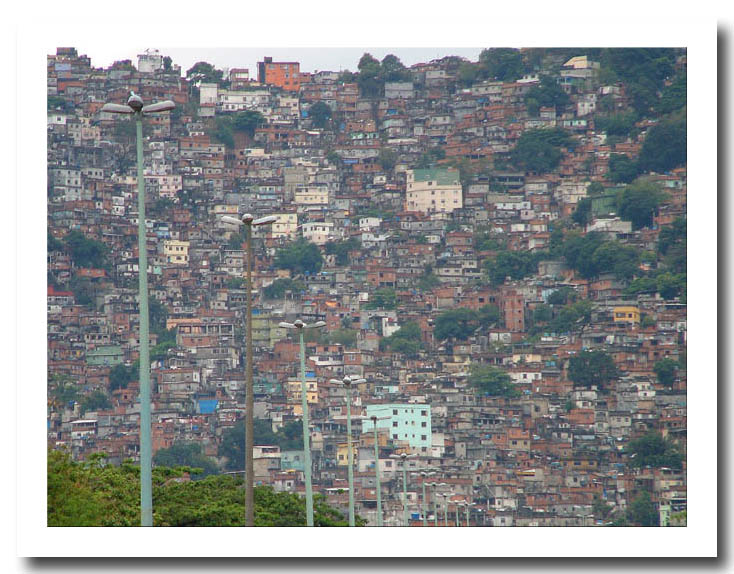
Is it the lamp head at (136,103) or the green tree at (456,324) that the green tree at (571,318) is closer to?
the green tree at (456,324)

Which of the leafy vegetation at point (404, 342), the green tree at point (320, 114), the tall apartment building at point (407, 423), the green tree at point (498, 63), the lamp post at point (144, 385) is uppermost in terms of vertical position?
the green tree at point (498, 63)

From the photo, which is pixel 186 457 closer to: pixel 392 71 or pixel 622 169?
pixel 622 169

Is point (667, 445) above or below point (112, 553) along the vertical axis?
below

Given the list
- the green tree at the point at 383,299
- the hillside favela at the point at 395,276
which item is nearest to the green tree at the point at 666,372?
the hillside favela at the point at 395,276

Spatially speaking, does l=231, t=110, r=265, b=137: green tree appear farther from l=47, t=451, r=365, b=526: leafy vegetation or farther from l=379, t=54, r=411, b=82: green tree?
l=47, t=451, r=365, b=526: leafy vegetation

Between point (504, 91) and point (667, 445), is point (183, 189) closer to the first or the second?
point (504, 91)
